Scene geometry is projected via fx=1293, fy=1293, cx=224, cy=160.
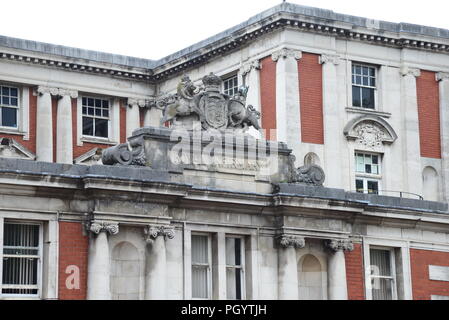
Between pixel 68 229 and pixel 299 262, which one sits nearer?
pixel 68 229

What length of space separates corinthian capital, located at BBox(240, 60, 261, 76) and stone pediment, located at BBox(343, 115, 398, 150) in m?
4.82

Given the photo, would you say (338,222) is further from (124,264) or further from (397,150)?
(397,150)

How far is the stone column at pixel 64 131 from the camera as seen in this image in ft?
197

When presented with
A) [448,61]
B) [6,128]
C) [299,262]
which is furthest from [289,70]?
[299,262]

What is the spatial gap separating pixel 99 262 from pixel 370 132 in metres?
24.8

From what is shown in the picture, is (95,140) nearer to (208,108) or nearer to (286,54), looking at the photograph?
(286,54)

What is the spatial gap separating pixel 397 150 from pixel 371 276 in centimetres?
1812

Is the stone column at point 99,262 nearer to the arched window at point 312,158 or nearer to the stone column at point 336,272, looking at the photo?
the stone column at point 336,272

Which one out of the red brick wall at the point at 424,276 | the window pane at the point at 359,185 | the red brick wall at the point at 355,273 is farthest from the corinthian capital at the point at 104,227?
the window pane at the point at 359,185

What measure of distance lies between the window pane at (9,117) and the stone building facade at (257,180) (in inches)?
5.1

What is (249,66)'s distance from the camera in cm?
5797

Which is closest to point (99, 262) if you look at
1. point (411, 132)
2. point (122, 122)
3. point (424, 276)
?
point (424, 276)

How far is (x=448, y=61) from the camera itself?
61.6 m

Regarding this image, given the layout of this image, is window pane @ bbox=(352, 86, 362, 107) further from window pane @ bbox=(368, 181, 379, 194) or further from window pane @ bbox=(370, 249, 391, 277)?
window pane @ bbox=(370, 249, 391, 277)
